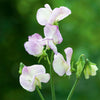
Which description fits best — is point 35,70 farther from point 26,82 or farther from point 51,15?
point 51,15

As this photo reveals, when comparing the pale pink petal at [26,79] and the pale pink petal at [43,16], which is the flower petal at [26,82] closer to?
the pale pink petal at [26,79]

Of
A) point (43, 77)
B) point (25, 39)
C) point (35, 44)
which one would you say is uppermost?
point (35, 44)

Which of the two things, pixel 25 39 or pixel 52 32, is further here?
pixel 25 39

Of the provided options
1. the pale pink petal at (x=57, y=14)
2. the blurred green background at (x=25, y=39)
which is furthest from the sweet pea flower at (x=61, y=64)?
the blurred green background at (x=25, y=39)

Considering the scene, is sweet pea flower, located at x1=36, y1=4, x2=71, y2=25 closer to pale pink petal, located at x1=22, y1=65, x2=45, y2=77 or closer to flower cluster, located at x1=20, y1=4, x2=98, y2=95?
flower cluster, located at x1=20, y1=4, x2=98, y2=95

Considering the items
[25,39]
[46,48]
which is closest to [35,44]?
[46,48]

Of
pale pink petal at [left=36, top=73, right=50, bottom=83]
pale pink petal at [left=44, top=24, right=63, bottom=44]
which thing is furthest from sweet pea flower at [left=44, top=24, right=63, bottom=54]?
pale pink petal at [left=36, top=73, right=50, bottom=83]
